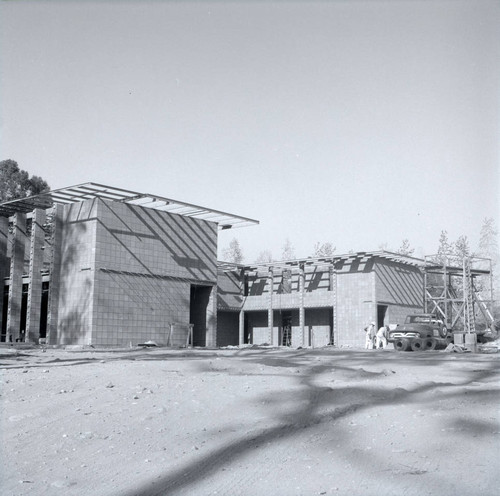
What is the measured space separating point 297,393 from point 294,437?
2.16m

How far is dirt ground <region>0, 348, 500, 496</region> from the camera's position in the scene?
6418 millimetres

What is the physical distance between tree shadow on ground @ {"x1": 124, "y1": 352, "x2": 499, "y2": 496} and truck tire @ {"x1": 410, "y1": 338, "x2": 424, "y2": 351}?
14433 mm

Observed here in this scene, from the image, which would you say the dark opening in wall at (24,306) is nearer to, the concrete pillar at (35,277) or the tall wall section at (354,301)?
the concrete pillar at (35,277)

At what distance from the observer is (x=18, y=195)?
46312 mm

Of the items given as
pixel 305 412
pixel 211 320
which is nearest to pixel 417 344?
pixel 211 320

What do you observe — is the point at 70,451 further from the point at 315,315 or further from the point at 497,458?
the point at 315,315

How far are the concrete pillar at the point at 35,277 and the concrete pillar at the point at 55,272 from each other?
66cm

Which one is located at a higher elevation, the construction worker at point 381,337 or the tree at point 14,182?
the tree at point 14,182

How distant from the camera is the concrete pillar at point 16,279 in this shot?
101ft

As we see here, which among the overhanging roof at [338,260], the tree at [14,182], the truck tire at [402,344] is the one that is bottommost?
the truck tire at [402,344]

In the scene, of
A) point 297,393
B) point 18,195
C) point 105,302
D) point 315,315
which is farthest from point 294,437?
point 18,195

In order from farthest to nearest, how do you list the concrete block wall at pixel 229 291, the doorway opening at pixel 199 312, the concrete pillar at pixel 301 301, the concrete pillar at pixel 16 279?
the concrete block wall at pixel 229 291 → the concrete pillar at pixel 301 301 → the doorway opening at pixel 199 312 → the concrete pillar at pixel 16 279

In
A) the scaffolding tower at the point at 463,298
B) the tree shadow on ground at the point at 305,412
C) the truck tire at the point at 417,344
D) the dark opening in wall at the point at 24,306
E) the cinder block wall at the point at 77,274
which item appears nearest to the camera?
the tree shadow on ground at the point at 305,412

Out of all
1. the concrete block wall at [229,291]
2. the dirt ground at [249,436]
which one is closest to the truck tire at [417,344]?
the dirt ground at [249,436]
